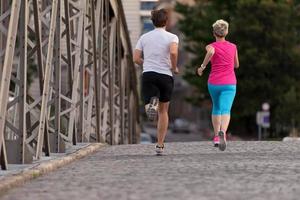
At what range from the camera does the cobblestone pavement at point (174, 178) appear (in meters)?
6.98

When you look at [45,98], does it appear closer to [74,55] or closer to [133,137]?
[74,55]

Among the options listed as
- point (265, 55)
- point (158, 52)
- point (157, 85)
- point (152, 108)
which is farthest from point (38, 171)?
point (265, 55)

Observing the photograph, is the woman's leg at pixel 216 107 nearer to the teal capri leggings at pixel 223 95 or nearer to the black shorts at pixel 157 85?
the teal capri leggings at pixel 223 95

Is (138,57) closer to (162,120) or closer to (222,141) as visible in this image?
(162,120)

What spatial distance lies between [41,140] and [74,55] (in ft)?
15.3

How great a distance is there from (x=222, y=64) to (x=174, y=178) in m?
4.74

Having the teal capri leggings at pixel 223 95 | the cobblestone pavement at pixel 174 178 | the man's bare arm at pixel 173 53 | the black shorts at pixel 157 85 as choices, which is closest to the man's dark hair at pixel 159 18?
the man's bare arm at pixel 173 53

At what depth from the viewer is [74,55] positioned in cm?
1461

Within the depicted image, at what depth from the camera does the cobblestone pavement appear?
698 cm

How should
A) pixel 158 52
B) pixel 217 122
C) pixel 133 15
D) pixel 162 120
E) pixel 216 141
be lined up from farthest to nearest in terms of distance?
pixel 133 15, pixel 216 141, pixel 217 122, pixel 162 120, pixel 158 52

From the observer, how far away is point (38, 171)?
8.69 meters

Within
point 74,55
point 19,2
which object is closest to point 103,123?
point 74,55

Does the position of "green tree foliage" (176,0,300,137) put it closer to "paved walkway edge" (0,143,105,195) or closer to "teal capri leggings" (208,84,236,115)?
"teal capri leggings" (208,84,236,115)

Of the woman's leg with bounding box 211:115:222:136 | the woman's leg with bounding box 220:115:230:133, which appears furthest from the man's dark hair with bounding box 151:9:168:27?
the woman's leg with bounding box 211:115:222:136
